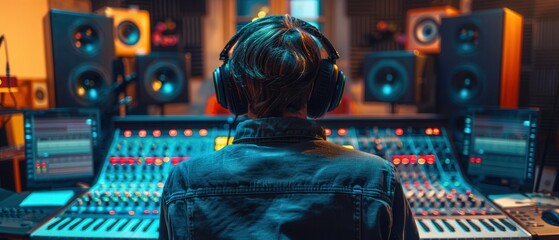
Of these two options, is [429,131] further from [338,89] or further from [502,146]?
[338,89]

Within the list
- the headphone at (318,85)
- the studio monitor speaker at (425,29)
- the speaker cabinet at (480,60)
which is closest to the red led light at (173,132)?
the headphone at (318,85)

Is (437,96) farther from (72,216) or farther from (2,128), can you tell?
(2,128)

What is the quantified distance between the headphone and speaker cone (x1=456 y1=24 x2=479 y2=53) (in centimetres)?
141

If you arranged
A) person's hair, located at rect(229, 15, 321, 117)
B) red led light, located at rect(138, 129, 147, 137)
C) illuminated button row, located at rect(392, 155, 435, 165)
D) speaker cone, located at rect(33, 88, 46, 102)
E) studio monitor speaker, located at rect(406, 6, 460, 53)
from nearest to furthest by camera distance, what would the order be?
person's hair, located at rect(229, 15, 321, 117) → illuminated button row, located at rect(392, 155, 435, 165) → red led light, located at rect(138, 129, 147, 137) → speaker cone, located at rect(33, 88, 46, 102) → studio monitor speaker, located at rect(406, 6, 460, 53)

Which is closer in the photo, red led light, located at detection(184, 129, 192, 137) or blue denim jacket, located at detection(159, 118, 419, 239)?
blue denim jacket, located at detection(159, 118, 419, 239)

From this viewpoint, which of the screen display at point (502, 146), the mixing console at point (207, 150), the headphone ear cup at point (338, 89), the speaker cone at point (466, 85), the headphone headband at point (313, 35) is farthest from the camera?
the speaker cone at point (466, 85)

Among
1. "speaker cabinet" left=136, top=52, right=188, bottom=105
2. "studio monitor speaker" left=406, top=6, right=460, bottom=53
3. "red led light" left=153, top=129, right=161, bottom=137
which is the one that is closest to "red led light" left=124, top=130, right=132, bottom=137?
"red led light" left=153, top=129, right=161, bottom=137

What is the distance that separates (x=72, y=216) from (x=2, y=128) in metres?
0.73

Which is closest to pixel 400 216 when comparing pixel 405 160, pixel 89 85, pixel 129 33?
pixel 405 160

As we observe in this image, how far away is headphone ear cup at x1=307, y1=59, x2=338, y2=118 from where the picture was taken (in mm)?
926

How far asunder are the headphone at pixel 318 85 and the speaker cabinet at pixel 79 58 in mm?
1326

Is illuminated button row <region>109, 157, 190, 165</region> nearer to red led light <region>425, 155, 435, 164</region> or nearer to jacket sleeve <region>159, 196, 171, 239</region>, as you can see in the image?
jacket sleeve <region>159, 196, 171, 239</region>

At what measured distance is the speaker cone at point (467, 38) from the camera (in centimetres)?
210

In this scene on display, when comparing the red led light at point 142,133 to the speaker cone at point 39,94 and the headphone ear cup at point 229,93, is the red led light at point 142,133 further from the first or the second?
the speaker cone at point 39,94
